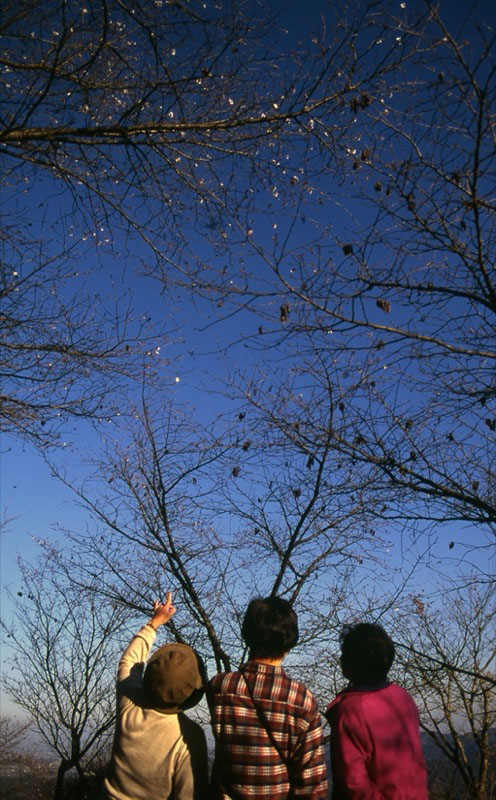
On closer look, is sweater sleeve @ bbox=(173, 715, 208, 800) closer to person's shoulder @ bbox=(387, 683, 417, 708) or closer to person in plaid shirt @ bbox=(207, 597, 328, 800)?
person in plaid shirt @ bbox=(207, 597, 328, 800)

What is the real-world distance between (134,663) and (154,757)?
0.39 metres

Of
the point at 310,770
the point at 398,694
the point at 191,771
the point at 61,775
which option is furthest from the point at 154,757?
the point at 61,775

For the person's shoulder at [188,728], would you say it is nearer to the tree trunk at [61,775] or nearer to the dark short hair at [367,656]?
the dark short hair at [367,656]

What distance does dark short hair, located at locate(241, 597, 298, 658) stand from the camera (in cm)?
274

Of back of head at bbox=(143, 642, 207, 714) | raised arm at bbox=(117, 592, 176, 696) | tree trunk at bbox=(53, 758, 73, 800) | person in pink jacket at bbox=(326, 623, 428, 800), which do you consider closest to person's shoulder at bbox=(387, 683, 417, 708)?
person in pink jacket at bbox=(326, 623, 428, 800)

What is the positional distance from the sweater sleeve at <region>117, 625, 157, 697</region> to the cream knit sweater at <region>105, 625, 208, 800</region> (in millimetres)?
41

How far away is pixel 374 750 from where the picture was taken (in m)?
2.56

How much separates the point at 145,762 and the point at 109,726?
14366 millimetres

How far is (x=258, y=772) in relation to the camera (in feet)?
8.24

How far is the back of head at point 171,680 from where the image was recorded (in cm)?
262

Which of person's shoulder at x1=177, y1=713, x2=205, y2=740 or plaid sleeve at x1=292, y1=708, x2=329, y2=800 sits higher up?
person's shoulder at x1=177, y1=713, x2=205, y2=740

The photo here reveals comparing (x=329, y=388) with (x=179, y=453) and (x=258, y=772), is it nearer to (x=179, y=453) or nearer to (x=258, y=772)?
(x=258, y=772)

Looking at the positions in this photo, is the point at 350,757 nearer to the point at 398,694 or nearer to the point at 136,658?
the point at 398,694

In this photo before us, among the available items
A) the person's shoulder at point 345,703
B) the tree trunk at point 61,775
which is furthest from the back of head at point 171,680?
the tree trunk at point 61,775
